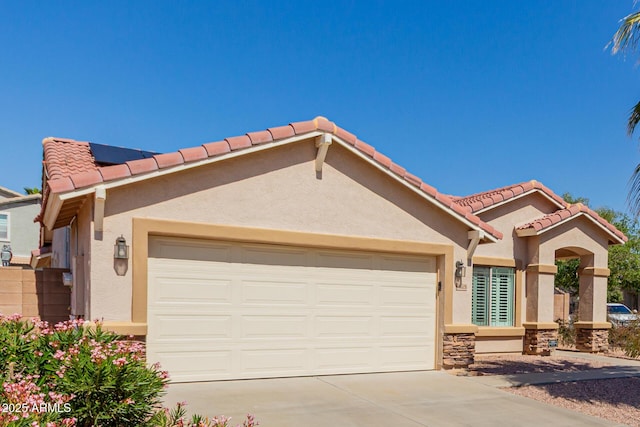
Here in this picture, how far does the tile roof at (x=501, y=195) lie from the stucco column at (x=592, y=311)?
7.53 ft

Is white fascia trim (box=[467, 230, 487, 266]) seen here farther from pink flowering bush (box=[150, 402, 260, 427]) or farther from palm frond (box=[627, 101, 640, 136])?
pink flowering bush (box=[150, 402, 260, 427])

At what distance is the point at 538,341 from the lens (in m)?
15.0

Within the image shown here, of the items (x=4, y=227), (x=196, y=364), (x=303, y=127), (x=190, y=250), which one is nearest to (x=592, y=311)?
(x=303, y=127)

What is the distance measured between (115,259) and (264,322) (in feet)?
9.38

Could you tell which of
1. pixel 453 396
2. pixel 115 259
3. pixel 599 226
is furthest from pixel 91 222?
pixel 599 226

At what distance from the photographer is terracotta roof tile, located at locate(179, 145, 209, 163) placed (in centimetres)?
875

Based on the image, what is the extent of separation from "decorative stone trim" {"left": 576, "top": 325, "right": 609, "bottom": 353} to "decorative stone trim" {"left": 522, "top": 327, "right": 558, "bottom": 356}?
6.01ft

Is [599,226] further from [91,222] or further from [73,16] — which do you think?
[73,16]

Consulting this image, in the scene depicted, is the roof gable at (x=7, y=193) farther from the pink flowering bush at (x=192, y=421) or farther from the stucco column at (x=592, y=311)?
the pink flowering bush at (x=192, y=421)

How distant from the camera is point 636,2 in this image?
991 centimetres

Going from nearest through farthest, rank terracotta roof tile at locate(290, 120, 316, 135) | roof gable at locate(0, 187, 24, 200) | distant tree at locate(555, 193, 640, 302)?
terracotta roof tile at locate(290, 120, 316, 135) → distant tree at locate(555, 193, 640, 302) → roof gable at locate(0, 187, 24, 200)

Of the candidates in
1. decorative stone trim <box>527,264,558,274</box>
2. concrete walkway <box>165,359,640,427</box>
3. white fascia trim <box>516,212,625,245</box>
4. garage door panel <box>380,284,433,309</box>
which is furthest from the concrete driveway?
white fascia trim <box>516,212,625,245</box>

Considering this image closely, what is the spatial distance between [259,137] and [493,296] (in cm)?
898

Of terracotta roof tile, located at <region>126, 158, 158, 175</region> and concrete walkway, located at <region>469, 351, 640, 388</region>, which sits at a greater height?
terracotta roof tile, located at <region>126, 158, 158, 175</region>
